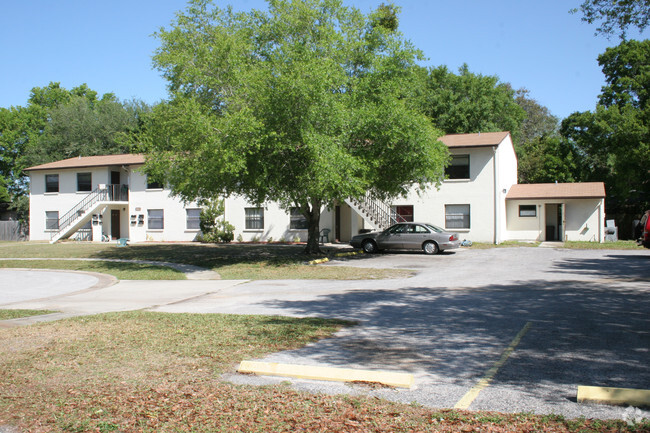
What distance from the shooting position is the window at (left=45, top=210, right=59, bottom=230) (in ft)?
130

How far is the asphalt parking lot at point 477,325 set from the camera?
5331mm

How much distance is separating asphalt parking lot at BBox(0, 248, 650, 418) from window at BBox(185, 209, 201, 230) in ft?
67.5

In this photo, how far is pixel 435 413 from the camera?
15.0 feet

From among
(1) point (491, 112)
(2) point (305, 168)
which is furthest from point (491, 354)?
(1) point (491, 112)

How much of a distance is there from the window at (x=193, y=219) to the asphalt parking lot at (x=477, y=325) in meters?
20.6

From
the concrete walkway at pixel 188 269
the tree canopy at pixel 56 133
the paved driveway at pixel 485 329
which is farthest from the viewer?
the tree canopy at pixel 56 133

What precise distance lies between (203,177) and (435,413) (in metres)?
15.4

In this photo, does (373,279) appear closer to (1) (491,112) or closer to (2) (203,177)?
(2) (203,177)

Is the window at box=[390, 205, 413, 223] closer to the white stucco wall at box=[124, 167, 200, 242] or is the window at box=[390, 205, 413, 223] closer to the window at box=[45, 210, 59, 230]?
the white stucco wall at box=[124, 167, 200, 242]

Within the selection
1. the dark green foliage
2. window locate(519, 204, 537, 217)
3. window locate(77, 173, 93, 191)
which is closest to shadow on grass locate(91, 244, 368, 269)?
the dark green foliage

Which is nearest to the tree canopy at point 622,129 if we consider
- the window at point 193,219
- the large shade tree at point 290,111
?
the large shade tree at point 290,111

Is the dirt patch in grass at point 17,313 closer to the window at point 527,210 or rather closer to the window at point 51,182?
the window at point 527,210

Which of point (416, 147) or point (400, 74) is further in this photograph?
point (400, 74)

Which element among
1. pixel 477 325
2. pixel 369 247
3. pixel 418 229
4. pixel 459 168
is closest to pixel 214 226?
pixel 369 247
